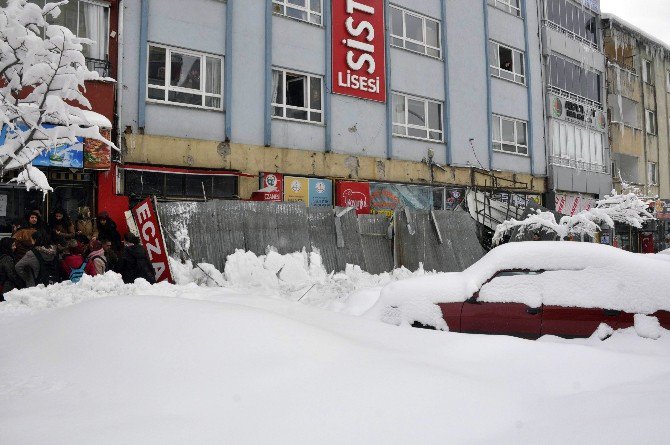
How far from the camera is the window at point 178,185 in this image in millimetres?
12109

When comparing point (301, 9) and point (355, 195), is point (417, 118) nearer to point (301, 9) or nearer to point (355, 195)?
point (355, 195)

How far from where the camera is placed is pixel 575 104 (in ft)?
76.2

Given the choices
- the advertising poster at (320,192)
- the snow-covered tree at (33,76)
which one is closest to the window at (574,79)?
the advertising poster at (320,192)

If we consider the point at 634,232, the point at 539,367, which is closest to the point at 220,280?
the point at 539,367

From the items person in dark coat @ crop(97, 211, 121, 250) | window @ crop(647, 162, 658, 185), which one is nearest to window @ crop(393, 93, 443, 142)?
person in dark coat @ crop(97, 211, 121, 250)

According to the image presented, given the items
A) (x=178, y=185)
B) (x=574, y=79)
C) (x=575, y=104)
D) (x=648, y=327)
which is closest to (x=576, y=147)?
(x=575, y=104)

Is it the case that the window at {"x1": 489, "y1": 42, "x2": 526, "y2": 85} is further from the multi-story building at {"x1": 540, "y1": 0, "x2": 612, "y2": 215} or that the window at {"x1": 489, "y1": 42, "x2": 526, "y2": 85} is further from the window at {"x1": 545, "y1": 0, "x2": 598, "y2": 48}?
the window at {"x1": 545, "y1": 0, "x2": 598, "y2": 48}

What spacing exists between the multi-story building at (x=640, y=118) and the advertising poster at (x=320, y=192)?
16.9 metres

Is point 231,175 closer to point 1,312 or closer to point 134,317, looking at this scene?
Result: point 1,312

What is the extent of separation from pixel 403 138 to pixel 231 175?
632 centimetres

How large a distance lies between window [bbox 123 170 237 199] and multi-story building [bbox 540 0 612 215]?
13969 millimetres

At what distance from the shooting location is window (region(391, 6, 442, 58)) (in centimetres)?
1736

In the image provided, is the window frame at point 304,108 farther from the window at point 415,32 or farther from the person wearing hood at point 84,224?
the person wearing hood at point 84,224

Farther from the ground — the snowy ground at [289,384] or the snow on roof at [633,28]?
the snow on roof at [633,28]
